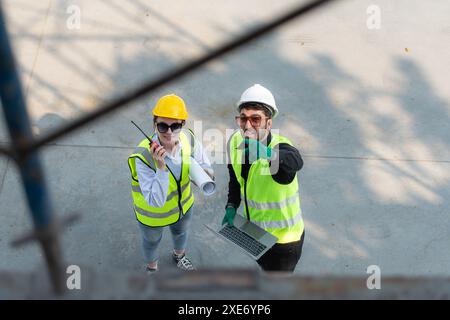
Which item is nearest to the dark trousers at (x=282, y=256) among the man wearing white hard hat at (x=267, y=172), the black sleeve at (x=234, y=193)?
the man wearing white hard hat at (x=267, y=172)

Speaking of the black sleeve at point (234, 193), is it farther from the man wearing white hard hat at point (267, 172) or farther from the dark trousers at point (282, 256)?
the dark trousers at point (282, 256)

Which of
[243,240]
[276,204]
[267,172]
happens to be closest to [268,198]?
[276,204]

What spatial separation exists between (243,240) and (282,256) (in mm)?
278

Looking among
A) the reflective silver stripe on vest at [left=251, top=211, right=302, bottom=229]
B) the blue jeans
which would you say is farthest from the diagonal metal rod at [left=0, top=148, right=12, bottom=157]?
the blue jeans

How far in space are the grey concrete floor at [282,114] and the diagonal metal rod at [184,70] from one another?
351 centimetres

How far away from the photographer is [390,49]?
6.35 metres

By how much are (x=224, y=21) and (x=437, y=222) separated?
3.29m

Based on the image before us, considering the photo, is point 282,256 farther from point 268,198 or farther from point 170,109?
point 170,109

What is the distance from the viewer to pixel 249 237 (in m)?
3.71

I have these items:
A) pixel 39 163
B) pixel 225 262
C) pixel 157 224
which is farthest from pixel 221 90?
pixel 39 163

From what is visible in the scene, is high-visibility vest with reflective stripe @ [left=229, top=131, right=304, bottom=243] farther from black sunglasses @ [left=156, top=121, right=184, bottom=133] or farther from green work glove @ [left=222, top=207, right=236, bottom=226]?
black sunglasses @ [left=156, top=121, right=184, bottom=133]

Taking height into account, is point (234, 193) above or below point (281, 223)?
above

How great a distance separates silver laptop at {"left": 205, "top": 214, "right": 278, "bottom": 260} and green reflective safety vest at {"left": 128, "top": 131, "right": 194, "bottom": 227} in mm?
354
